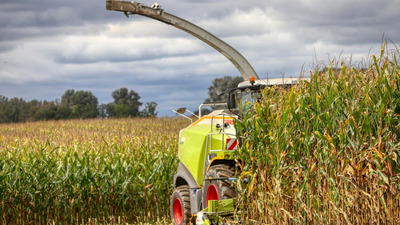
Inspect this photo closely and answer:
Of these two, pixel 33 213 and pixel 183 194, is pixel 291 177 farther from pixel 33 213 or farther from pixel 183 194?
pixel 33 213

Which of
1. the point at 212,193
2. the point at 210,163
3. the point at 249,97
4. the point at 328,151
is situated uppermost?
the point at 249,97

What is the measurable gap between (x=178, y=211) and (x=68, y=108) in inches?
1524

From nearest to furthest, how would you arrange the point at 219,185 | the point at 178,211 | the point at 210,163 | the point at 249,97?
the point at 219,185
the point at 210,163
the point at 249,97
the point at 178,211

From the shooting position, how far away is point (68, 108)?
45.1m

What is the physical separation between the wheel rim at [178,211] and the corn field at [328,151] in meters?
2.01

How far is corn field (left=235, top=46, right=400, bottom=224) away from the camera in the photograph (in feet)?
17.1

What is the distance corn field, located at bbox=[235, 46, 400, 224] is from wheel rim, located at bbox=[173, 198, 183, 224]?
201 cm

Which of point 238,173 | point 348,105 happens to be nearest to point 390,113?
point 348,105

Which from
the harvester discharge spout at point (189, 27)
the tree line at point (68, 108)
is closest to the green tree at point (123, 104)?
the tree line at point (68, 108)

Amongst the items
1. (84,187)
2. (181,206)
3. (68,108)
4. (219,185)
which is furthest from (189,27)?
(68,108)

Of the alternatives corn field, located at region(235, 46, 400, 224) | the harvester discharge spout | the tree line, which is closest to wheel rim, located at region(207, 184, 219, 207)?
corn field, located at region(235, 46, 400, 224)

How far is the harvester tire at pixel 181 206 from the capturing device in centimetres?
754

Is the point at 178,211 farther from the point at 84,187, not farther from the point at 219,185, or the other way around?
the point at 84,187

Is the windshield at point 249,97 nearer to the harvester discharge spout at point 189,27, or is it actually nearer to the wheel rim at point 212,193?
the wheel rim at point 212,193
